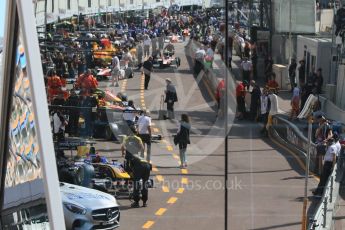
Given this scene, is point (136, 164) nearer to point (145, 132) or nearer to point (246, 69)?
point (145, 132)

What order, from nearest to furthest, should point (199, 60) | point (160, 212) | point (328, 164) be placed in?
point (199, 60) → point (160, 212) → point (328, 164)

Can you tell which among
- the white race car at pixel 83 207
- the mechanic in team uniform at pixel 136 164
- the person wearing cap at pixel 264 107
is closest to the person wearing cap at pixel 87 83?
the mechanic in team uniform at pixel 136 164

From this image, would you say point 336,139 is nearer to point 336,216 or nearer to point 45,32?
point 336,216

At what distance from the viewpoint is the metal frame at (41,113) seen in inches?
34.5

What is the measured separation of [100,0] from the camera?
148 cm

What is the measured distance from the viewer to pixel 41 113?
876mm

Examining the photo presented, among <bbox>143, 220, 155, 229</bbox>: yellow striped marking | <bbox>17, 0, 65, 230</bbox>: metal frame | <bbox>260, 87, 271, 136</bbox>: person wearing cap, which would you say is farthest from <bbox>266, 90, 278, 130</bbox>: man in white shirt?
<bbox>17, 0, 65, 230</bbox>: metal frame

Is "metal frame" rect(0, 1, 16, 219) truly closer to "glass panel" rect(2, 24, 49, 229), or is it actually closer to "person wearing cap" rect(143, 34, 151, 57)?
"glass panel" rect(2, 24, 49, 229)

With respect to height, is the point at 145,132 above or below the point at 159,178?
above

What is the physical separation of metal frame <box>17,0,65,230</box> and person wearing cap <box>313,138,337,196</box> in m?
2.54

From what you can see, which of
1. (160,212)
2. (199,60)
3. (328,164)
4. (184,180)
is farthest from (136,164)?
(328,164)

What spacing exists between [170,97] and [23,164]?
66.2 inches

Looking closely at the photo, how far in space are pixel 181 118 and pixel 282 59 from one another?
2.20ft

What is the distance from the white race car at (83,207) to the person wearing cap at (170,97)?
468 mm
